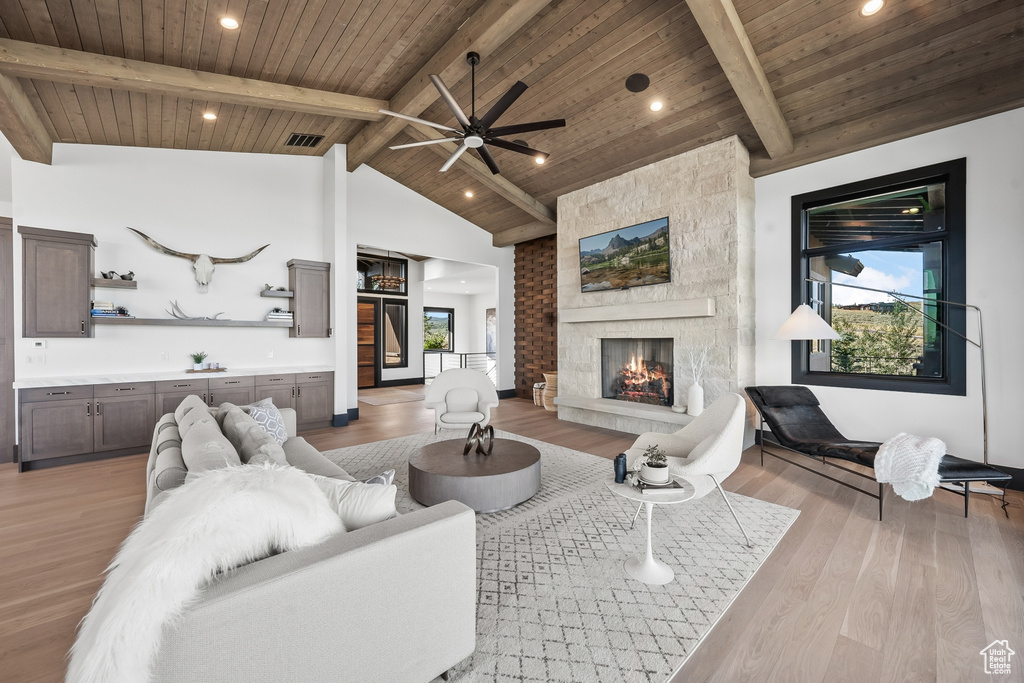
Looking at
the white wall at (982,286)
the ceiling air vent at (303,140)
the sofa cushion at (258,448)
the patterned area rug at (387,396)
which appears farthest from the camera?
the patterned area rug at (387,396)

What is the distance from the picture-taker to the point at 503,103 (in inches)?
133

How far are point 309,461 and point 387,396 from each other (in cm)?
608

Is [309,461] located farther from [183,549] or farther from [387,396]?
[387,396]

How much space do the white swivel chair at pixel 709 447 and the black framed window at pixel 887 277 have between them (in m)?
1.96

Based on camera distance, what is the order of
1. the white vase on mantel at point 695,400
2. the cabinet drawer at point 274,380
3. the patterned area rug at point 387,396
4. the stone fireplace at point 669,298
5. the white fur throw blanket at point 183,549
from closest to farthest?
1. the white fur throw blanket at point 183,549
2. the stone fireplace at point 669,298
3. the white vase on mantel at point 695,400
4. the cabinet drawer at point 274,380
5. the patterned area rug at point 387,396

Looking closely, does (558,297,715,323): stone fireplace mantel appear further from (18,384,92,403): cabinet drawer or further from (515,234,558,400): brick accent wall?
(18,384,92,403): cabinet drawer

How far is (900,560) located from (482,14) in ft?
15.5

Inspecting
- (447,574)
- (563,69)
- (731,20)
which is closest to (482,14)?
(563,69)

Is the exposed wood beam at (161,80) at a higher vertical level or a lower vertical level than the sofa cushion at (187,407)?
higher

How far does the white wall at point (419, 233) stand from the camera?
6719mm

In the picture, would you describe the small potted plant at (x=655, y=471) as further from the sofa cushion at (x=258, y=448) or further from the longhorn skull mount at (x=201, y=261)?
the longhorn skull mount at (x=201, y=261)

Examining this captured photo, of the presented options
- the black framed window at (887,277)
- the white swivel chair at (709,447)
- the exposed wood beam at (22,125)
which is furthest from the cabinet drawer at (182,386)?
the black framed window at (887,277)

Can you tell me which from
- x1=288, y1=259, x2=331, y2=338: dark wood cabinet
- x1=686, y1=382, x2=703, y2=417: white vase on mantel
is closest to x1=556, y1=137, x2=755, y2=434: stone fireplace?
x1=686, y1=382, x2=703, y2=417: white vase on mantel

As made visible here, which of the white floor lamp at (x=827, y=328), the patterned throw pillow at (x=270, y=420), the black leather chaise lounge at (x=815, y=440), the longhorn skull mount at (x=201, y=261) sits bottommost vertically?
the black leather chaise lounge at (x=815, y=440)
